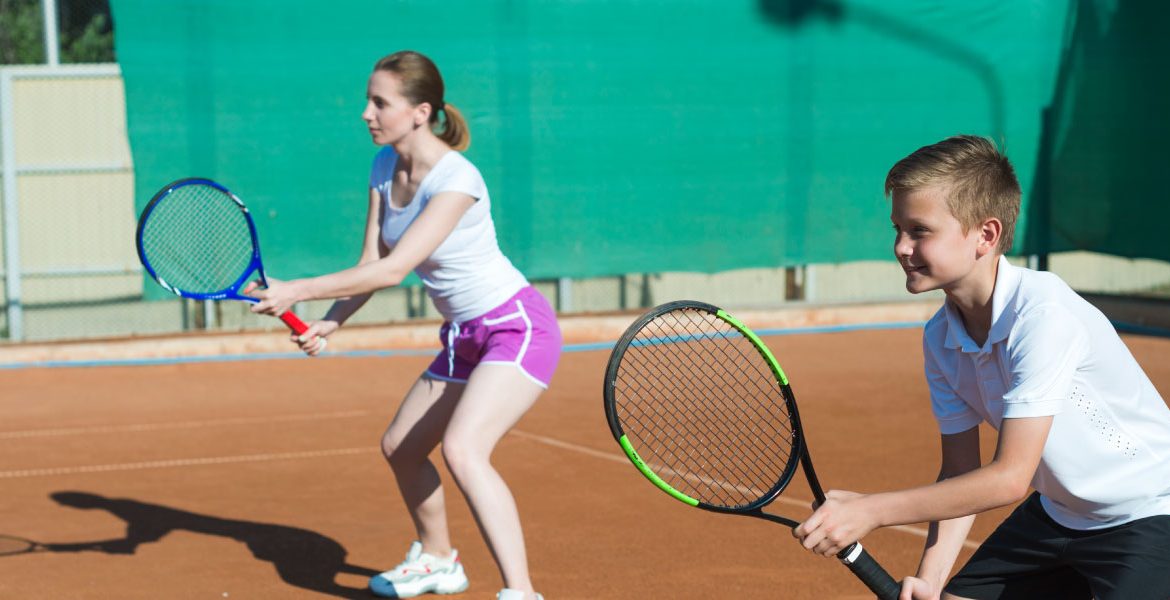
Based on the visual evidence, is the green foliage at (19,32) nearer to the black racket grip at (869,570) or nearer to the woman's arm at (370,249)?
the woman's arm at (370,249)

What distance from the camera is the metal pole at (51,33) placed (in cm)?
893

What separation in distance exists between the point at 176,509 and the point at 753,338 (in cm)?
329

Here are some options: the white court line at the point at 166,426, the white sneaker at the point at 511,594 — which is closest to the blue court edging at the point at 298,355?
the white court line at the point at 166,426

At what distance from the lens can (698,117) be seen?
990cm

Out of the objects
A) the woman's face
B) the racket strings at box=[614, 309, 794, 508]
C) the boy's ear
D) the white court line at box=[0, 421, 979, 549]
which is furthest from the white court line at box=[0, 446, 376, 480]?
the boy's ear

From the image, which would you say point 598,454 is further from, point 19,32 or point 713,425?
point 19,32

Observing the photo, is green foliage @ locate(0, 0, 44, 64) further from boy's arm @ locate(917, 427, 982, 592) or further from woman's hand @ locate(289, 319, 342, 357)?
boy's arm @ locate(917, 427, 982, 592)

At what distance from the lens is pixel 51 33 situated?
354 inches

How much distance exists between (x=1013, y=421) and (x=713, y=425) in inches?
119

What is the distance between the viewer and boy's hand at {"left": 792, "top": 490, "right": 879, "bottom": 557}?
2.46 m

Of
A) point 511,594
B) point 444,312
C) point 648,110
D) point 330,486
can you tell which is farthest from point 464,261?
point 648,110

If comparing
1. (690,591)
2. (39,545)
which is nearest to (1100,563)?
(690,591)

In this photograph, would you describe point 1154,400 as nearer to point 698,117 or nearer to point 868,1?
point 698,117

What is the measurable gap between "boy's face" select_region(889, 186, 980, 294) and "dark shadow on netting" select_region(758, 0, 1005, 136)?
772cm
